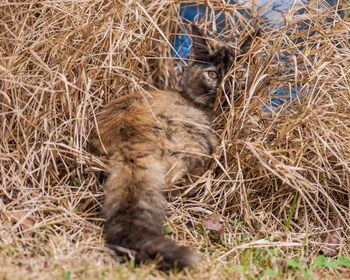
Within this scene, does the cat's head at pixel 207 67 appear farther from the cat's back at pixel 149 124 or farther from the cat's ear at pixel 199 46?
the cat's back at pixel 149 124

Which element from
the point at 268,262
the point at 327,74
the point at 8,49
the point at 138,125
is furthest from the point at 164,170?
the point at 327,74

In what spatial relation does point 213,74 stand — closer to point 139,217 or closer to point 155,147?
point 155,147

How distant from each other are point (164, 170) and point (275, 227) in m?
0.85

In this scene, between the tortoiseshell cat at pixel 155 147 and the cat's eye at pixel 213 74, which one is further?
the cat's eye at pixel 213 74

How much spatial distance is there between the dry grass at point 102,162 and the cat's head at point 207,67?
8.5 inches

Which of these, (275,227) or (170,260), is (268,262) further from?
(170,260)

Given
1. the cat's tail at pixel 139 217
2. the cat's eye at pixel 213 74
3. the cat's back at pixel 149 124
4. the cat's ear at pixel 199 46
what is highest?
the cat's ear at pixel 199 46

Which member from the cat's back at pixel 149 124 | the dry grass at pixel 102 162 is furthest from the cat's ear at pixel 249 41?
the cat's back at pixel 149 124

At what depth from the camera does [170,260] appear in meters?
1.71

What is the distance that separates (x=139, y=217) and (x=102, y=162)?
2.25ft

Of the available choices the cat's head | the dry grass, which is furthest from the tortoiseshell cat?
the dry grass

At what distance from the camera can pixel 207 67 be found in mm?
3121

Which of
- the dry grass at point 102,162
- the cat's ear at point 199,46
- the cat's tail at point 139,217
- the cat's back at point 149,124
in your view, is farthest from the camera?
the cat's ear at point 199,46

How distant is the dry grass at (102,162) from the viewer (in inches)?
86.8
